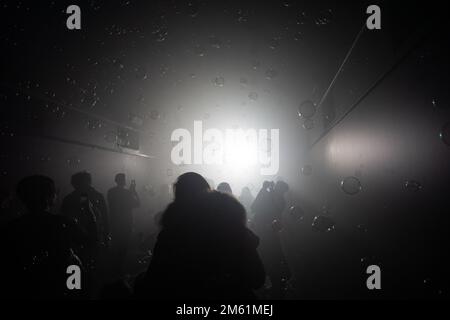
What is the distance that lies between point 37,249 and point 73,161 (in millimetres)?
4725

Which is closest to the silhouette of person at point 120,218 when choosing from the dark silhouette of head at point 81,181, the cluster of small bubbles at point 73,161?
the cluster of small bubbles at point 73,161

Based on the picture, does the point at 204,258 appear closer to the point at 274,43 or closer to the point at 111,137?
the point at 274,43

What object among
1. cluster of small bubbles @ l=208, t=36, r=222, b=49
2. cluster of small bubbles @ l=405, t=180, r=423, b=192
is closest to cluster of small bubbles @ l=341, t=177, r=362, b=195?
cluster of small bubbles @ l=405, t=180, r=423, b=192

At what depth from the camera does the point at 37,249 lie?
2.32 metres

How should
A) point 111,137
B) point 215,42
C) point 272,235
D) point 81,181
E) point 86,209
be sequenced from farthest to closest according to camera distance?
point 111,137
point 215,42
point 272,235
point 81,181
point 86,209

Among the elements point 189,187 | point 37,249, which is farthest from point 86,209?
point 189,187

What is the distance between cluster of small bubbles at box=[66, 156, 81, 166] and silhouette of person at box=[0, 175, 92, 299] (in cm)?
421

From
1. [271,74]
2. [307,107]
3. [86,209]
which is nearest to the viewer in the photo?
[86,209]

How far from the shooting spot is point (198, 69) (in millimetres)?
9242

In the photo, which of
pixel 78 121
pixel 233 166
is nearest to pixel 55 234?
pixel 78 121

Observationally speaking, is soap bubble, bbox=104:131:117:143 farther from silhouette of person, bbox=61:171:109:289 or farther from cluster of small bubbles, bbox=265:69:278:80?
cluster of small bubbles, bbox=265:69:278:80

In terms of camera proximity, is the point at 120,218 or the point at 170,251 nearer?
the point at 170,251

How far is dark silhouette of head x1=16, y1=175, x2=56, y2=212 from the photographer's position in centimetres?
244
